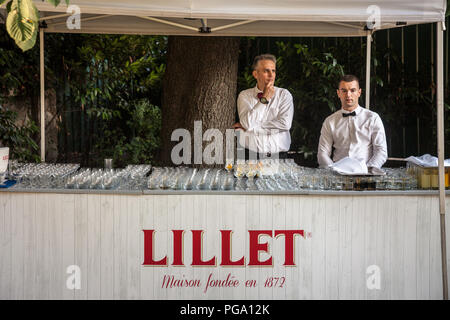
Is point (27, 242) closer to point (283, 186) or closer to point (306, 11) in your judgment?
point (283, 186)

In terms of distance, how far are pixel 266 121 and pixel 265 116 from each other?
6 centimetres

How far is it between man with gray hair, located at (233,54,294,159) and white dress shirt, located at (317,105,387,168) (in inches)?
17.6

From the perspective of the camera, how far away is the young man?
14.8 ft

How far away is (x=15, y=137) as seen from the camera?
5.64 m

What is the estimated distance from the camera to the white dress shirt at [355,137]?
4516 millimetres

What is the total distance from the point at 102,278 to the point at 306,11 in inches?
77.9

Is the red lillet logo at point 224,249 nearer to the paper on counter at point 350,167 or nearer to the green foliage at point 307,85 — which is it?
the paper on counter at point 350,167

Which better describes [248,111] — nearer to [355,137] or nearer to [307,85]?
[355,137]

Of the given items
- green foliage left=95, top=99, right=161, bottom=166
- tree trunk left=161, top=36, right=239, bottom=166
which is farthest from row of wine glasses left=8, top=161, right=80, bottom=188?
green foliage left=95, top=99, right=161, bottom=166

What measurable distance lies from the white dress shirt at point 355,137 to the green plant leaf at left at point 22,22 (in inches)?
108

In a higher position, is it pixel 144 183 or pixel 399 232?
pixel 144 183

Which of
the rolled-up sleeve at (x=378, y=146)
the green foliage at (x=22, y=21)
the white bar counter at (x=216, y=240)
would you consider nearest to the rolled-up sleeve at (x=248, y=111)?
the rolled-up sleeve at (x=378, y=146)

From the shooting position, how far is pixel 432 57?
21.6 feet
